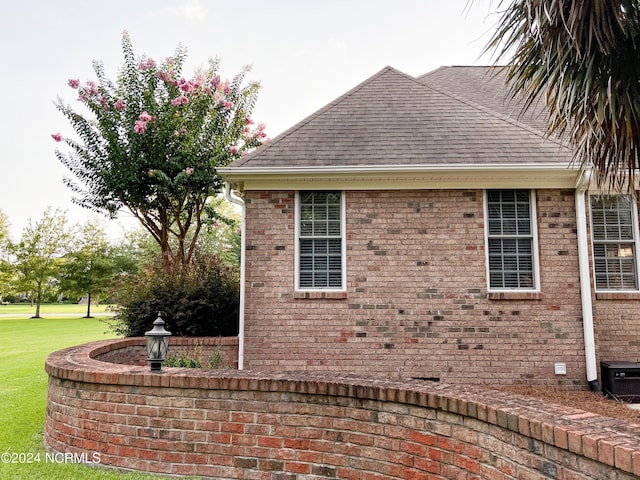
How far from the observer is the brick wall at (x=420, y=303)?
22.9 feet

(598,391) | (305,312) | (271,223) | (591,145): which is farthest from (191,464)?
(598,391)

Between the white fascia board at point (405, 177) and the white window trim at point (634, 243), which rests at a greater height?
the white fascia board at point (405, 177)

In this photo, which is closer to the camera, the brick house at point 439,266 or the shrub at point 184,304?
the brick house at point 439,266

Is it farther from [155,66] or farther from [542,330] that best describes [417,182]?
[155,66]

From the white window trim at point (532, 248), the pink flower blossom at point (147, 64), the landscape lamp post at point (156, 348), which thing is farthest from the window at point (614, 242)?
the pink flower blossom at point (147, 64)

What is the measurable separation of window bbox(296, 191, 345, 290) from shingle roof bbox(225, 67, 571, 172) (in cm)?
65

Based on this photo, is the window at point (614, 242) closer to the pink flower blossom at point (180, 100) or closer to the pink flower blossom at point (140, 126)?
the pink flower blossom at point (180, 100)

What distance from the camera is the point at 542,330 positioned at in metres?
7.01

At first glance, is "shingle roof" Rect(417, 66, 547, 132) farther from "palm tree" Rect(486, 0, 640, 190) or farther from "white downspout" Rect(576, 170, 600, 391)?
"palm tree" Rect(486, 0, 640, 190)

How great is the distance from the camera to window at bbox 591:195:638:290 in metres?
7.35

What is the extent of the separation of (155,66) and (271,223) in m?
7.52

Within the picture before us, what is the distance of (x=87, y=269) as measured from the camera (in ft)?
100

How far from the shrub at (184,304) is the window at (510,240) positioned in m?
5.17

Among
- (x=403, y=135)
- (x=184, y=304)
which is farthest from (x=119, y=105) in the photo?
(x=403, y=135)
